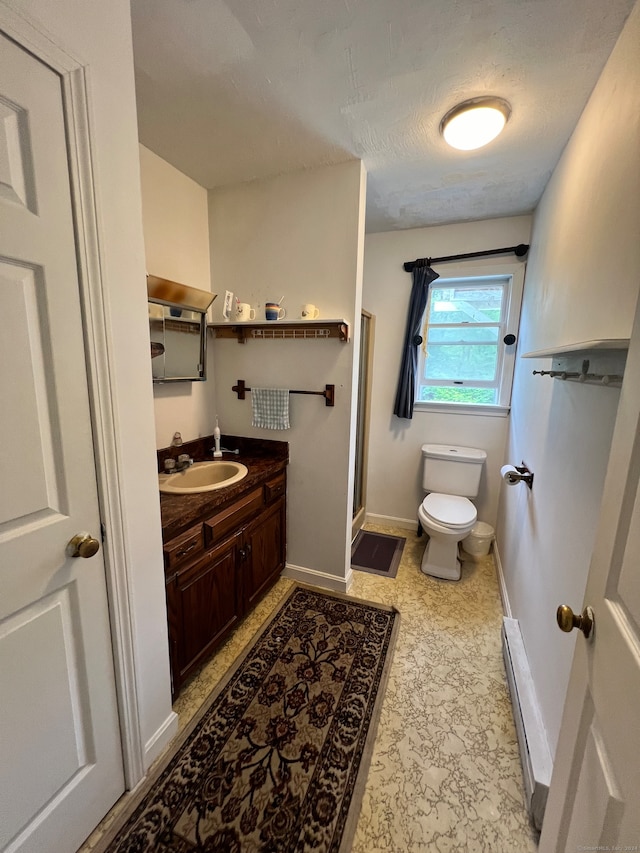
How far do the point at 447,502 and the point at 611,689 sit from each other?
190cm

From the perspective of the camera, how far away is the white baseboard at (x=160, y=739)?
1192 millimetres

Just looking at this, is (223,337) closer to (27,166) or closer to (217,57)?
(217,57)

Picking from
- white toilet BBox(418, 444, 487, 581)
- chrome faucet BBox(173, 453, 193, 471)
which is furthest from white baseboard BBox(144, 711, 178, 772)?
white toilet BBox(418, 444, 487, 581)

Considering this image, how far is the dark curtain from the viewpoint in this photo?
2.55 metres

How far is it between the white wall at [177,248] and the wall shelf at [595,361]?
5.97ft

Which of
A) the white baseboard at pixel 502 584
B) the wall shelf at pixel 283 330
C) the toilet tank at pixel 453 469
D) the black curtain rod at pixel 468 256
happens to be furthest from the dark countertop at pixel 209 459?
the black curtain rod at pixel 468 256

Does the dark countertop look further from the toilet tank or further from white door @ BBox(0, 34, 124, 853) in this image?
the toilet tank

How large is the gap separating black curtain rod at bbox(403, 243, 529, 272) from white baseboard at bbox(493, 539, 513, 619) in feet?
7.01

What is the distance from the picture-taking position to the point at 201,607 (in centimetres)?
149

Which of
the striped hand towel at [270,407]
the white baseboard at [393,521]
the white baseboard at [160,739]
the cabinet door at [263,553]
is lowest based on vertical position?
the white baseboard at [160,739]

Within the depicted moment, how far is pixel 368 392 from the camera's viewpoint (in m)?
2.83

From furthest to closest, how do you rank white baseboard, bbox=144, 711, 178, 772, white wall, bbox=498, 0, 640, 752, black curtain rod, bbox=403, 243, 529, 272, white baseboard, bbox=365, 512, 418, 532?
white baseboard, bbox=365, 512, 418, 532 → black curtain rod, bbox=403, 243, 529, 272 → white baseboard, bbox=144, 711, 178, 772 → white wall, bbox=498, 0, 640, 752

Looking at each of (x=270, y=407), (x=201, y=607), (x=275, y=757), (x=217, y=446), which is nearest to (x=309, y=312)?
(x=270, y=407)

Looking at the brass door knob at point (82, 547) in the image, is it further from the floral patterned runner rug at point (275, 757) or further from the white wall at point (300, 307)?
the white wall at point (300, 307)
